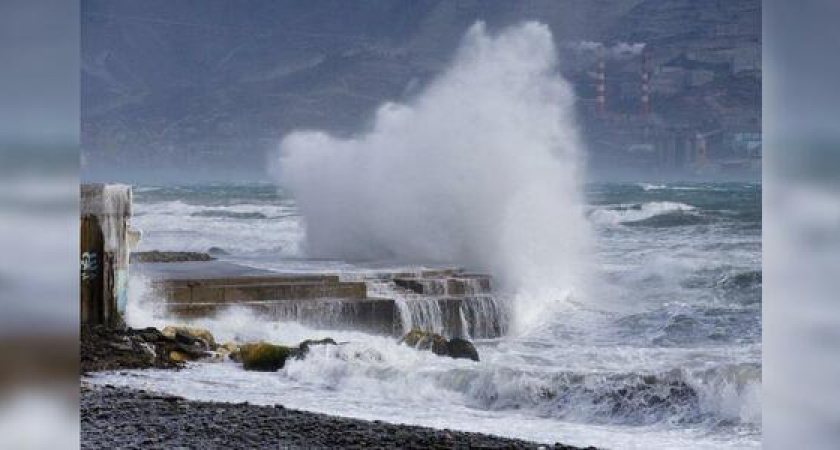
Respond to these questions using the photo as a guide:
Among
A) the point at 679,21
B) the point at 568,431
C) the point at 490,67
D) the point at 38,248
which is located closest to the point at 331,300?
the point at 568,431

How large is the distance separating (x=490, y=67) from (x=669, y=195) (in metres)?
2.22

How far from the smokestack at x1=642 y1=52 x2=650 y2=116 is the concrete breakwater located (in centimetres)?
389

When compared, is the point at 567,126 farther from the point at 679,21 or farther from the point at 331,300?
the point at 331,300

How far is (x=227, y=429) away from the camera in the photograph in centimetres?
698

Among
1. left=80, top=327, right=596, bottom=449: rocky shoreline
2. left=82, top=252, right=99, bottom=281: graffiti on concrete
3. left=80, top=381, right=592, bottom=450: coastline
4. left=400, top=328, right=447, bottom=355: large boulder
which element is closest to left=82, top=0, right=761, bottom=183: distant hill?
left=400, top=328, right=447, bottom=355: large boulder

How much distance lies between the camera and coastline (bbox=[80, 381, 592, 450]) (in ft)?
20.8

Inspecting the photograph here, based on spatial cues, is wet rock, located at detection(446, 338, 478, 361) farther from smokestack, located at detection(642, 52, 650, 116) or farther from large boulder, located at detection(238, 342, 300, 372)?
smokestack, located at detection(642, 52, 650, 116)

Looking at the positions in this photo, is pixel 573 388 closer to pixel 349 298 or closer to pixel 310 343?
pixel 310 343

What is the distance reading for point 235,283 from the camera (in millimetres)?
10523

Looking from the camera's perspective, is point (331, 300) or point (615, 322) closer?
point (331, 300)

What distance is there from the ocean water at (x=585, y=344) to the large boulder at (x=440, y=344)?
0.37ft

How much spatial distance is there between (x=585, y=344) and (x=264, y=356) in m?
2.46

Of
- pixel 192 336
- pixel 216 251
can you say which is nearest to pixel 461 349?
pixel 192 336

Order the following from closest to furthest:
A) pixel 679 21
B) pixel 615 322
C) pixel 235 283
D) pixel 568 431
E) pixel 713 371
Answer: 1. pixel 568 431
2. pixel 713 371
3. pixel 235 283
4. pixel 615 322
5. pixel 679 21
